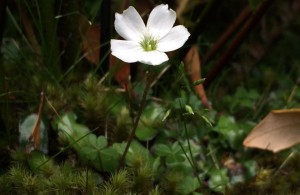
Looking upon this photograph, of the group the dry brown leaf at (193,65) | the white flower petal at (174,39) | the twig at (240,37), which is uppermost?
the white flower petal at (174,39)

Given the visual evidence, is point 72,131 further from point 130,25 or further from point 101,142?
point 130,25

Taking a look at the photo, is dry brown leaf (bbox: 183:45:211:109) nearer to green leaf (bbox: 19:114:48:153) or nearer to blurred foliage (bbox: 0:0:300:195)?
blurred foliage (bbox: 0:0:300:195)

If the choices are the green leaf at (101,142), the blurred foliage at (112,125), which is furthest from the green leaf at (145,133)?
the green leaf at (101,142)

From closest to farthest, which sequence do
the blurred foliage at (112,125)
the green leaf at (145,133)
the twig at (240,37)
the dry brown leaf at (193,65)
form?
the blurred foliage at (112,125)
the green leaf at (145,133)
the twig at (240,37)
the dry brown leaf at (193,65)

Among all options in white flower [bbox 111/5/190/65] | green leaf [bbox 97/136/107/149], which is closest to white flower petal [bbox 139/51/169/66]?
white flower [bbox 111/5/190/65]

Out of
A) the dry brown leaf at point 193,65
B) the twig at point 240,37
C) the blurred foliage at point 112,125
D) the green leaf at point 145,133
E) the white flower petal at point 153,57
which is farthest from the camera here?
the dry brown leaf at point 193,65

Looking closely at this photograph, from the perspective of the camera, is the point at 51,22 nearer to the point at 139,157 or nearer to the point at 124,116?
the point at 124,116

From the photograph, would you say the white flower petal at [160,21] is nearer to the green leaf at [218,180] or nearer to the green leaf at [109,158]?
the green leaf at [109,158]

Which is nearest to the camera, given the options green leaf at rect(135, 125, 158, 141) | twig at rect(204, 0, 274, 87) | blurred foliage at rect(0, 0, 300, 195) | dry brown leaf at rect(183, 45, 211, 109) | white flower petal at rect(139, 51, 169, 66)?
white flower petal at rect(139, 51, 169, 66)
